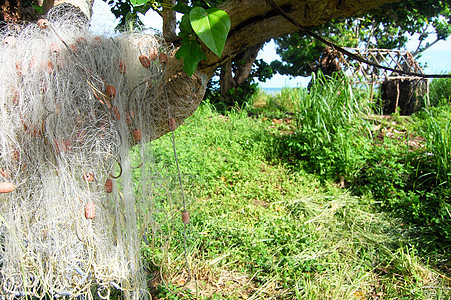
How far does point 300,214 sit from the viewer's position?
3.22 m

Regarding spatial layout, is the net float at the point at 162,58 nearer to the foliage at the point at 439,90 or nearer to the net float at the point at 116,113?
the net float at the point at 116,113

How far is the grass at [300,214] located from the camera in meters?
2.37

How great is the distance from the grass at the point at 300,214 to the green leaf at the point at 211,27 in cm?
80

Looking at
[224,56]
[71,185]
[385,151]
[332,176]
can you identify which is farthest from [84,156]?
[385,151]

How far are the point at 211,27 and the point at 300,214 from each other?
2708 millimetres

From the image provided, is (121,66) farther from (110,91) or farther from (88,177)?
(88,177)

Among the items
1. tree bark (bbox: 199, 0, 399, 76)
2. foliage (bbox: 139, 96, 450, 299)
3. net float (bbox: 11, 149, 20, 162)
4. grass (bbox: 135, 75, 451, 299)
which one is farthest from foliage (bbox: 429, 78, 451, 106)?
net float (bbox: 11, 149, 20, 162)

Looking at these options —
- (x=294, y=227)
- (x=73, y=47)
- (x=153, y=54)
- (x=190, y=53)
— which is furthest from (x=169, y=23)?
(x=294, y=227)

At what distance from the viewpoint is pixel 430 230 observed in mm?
2975

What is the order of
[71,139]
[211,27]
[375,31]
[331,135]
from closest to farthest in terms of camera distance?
[211,27] → [71,139] → [331,135] → [375,31]

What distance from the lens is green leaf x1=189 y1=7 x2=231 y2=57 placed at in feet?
2.67

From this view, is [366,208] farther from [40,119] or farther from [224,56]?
[40,119]

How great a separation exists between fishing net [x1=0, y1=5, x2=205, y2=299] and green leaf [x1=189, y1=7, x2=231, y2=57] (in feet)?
1.47

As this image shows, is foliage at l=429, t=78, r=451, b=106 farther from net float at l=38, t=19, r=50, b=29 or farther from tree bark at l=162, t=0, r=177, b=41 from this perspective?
net float at l=38, t=19, r=50, b=29
